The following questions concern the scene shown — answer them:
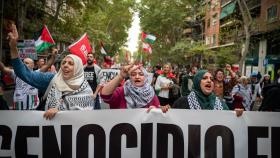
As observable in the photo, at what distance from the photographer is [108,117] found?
12.2ft

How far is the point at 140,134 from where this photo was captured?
369 cm

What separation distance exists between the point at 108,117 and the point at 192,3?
39.2 meters

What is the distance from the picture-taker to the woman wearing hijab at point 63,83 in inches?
156

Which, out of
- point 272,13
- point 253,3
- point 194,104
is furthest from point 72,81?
point 253,3

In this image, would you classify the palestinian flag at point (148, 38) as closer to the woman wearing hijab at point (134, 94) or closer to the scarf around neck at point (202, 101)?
the woman wearing hijab at point (134, 94)

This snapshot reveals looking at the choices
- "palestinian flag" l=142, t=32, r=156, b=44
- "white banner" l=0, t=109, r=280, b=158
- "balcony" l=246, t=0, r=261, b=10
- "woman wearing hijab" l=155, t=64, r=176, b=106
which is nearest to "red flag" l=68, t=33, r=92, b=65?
"woman wearing hijab" l=155, t=64, r=176, b=106

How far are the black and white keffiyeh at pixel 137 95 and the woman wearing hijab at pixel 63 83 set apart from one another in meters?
0.38

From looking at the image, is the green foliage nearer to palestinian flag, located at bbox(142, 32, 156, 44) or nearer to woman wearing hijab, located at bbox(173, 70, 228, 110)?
palestinian flag, located at bbox(142, 32, 156, 44)

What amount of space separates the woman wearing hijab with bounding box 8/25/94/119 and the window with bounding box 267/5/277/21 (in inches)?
1122

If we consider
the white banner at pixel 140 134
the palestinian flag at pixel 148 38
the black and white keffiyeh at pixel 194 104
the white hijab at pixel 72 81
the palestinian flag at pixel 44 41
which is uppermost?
the palestinian flag at pixel 148 38

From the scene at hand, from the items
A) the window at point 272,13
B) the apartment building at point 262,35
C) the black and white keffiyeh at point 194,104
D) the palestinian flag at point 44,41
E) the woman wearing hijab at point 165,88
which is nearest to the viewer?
the black and white keffiyeh at point 194,104

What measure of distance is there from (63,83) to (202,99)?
1358mm

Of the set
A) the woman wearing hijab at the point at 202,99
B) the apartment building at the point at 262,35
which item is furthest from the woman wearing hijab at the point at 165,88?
the apartment building at the point at 262,35

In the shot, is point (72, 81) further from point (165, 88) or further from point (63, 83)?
point (165, 88)
